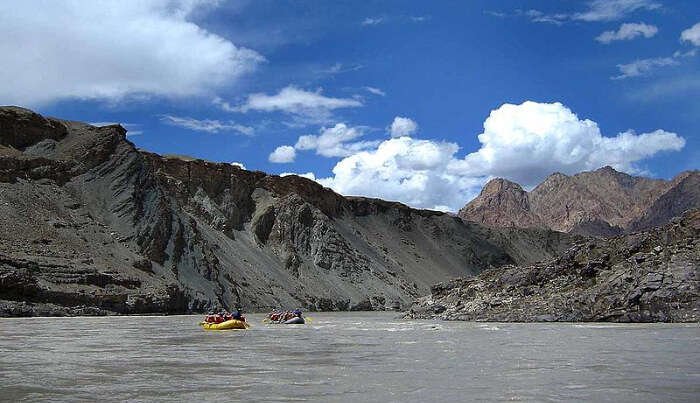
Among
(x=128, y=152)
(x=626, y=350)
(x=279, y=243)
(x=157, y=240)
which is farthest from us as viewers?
(x=279, y=243)

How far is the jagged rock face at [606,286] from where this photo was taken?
121ft

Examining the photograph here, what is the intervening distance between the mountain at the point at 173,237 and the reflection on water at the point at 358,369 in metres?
30.0

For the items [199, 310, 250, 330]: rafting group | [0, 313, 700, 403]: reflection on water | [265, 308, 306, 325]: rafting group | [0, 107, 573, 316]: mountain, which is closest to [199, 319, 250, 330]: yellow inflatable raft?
[199, 310, 250, 330]: rafting group

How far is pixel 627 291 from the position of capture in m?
38.9

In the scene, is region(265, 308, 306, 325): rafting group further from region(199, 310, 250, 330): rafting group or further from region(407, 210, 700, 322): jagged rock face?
region(407, 210, 700, 322): jagged rock face

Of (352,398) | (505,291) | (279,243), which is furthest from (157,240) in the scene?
(352,398)

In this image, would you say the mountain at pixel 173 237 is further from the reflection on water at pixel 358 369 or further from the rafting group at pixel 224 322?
the reflection on water at pixel 358 369

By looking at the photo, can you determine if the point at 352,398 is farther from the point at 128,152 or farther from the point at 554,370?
the point at 128,152

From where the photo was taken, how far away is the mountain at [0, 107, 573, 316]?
55.1 m

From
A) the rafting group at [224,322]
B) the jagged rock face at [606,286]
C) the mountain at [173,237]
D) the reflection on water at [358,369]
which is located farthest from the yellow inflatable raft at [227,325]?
the mountain at [173,237]

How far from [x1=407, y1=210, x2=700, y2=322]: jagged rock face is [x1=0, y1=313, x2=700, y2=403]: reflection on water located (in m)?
10.3

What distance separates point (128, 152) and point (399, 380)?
226ft

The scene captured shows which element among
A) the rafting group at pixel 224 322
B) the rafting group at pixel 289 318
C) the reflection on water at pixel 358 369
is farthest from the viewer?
the rafting group at pixel 289 318

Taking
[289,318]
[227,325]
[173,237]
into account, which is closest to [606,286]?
[289,318]
